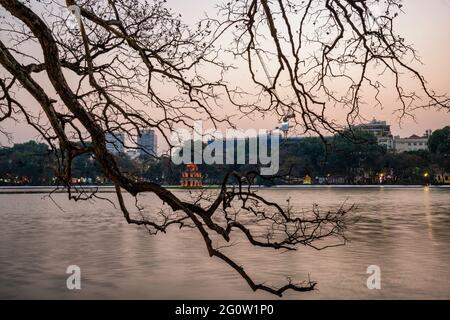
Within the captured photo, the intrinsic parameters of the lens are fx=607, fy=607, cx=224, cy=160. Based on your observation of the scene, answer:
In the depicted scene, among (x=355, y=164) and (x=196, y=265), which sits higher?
(x=355, y=164)

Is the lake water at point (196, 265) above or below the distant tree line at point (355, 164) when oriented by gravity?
below

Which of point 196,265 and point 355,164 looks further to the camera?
point 355,164

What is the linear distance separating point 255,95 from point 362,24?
3.93ft

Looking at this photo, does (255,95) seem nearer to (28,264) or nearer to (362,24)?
(362,24)

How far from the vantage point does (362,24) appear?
5375mm

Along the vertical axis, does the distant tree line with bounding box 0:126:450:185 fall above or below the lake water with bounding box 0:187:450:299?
above

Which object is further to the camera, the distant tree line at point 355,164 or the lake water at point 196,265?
the distant tree line at point 355,164

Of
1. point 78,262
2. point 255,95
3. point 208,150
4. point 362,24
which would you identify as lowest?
point 78,262

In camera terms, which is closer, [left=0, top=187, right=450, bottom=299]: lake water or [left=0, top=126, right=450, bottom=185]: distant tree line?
[left=0, top=187, right=450, bottom=299]: lake water
